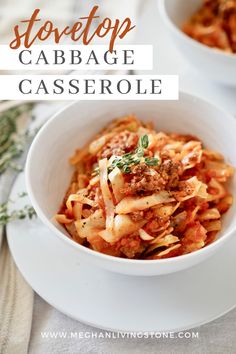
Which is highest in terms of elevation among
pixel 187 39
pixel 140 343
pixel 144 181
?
pixel 187 39

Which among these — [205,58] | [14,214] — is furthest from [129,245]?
[205,58]

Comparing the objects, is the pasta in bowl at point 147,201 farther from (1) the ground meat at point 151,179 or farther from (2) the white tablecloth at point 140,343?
(2) the white tablecloth at point 140,343

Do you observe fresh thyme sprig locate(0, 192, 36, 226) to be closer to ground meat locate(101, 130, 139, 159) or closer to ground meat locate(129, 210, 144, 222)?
ground meat locate(101, 130, 139, 159)


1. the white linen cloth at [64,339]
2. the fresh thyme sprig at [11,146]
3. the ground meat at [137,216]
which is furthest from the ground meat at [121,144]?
the white linen cloth at [64,339]

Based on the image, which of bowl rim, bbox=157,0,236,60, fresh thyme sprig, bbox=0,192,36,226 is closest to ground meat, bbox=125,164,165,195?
fresh thyme sprig, bbox=0,192,36,226

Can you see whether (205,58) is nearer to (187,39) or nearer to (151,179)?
(187,39)

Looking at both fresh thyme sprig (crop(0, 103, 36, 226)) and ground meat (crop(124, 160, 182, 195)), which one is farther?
fresh thyme sprig (crop(0, 103, 36, 226))

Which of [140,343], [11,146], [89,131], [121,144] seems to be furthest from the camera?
[11,146]
